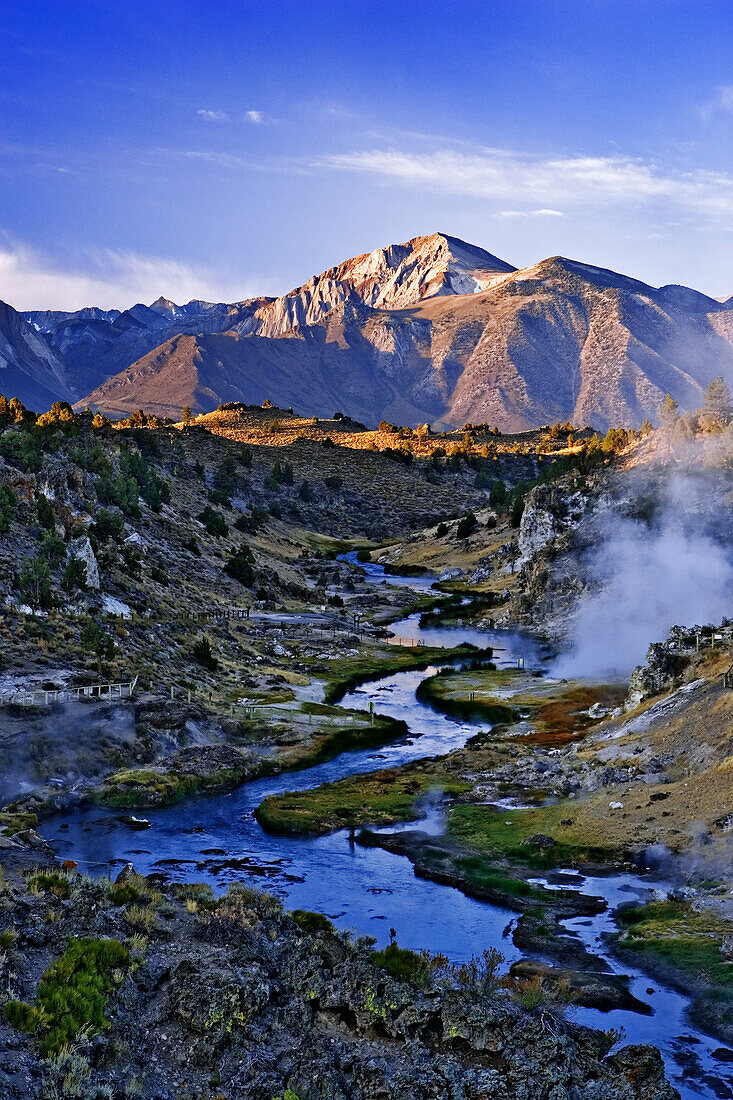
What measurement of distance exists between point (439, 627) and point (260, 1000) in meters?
81.1

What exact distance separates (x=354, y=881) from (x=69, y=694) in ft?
80.9

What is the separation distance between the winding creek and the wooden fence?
371 inches

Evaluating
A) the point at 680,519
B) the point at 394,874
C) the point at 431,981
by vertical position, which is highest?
the point at 680,519

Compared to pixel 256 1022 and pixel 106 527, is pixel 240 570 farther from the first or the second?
pixel 256 1022

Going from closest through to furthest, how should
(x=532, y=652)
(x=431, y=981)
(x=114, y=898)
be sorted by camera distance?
1. (x=431, y=981)
2. (x=114, y=898)
3. (x=532, y=652)

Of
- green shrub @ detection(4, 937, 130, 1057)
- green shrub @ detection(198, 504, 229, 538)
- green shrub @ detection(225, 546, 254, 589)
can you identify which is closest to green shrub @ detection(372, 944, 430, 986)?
green shrub @ detection(4, 937, 130, 1057)

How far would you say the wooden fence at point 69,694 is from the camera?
5888 centimetres

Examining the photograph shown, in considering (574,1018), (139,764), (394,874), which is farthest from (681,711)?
(139,764)

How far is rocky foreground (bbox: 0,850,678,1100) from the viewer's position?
25.5 metres

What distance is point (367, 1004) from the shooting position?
28906 mm

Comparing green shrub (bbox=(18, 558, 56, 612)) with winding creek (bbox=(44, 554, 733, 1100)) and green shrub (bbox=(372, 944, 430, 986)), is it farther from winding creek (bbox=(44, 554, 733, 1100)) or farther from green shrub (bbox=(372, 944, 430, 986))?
green shrub (bbox=(372, 944, 430, 986))

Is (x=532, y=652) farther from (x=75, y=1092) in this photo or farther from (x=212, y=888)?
(x=75, y=1092)

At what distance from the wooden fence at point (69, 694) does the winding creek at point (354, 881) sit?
9.43 metres

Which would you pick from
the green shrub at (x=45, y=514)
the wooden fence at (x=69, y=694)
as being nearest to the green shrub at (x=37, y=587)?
the green shrub at (x=45, y=514)
